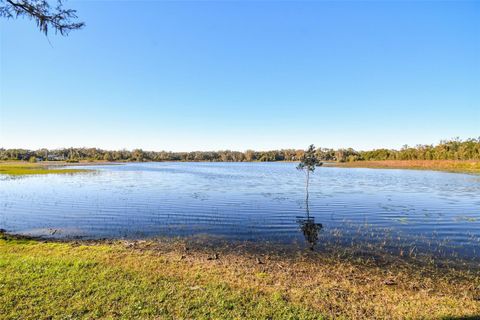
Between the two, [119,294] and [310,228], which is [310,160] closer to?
[310,228]

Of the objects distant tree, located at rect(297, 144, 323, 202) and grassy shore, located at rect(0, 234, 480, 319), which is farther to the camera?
distant tree, located at rect(297, 144, 323, 202)

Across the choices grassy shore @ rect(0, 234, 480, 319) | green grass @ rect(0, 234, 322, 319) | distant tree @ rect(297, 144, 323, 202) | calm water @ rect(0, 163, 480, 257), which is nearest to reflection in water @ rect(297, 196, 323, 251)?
calm water @ rect(0, 163, 480, 257)

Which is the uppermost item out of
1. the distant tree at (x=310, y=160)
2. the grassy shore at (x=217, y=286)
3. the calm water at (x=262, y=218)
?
the distant tree at (x=310, y=160)

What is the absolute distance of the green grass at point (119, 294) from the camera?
6.20 meters

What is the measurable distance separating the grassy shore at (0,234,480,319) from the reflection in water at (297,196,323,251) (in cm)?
260

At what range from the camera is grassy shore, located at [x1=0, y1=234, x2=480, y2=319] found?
6402 millimetres

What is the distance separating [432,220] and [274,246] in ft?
45.0

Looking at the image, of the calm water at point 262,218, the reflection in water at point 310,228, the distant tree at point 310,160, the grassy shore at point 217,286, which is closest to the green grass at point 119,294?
the grassy shore at point 217,286

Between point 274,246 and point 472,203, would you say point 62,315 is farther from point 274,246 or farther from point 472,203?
point 472,203

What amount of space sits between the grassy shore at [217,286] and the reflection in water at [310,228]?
8.53 feet

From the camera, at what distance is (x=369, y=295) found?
772 centimetres

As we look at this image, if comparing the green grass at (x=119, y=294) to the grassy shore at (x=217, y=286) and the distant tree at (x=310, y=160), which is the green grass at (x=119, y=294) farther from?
the distant tree at (x=310, y=160)

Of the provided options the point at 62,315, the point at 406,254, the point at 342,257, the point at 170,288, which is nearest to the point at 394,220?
the point at 406,254

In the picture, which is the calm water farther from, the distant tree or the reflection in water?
the distant tree
